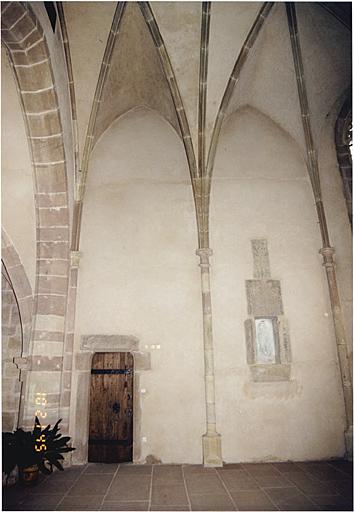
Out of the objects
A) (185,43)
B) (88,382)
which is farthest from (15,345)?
(185,43)

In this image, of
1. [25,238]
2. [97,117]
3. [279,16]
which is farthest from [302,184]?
[25,238]

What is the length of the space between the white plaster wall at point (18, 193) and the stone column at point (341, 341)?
492 centimetres

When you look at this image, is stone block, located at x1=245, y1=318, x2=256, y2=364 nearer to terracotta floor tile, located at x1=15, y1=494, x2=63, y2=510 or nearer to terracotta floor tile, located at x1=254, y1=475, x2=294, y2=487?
terracotta floor tile, located at x1=254, y1=475, x2=294, y2=487

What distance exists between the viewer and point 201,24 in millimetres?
5820

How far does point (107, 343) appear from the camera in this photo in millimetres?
5773

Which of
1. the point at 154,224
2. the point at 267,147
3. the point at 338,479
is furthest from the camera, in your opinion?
the point at 267,147

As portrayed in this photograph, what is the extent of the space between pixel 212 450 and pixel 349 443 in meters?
2.06

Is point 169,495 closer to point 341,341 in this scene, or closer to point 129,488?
point 129,488

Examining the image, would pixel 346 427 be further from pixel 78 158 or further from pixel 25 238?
pixel 78 158

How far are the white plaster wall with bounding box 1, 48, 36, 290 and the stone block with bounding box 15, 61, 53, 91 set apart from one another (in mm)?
522

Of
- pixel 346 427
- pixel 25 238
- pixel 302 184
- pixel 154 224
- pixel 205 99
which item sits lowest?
pixel 346 427

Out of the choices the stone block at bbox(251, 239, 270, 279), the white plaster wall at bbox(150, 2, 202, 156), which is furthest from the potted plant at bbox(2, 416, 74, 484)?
the white plaster wall at bbox(150, 2, 202, 156)

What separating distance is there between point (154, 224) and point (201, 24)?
11.0ft

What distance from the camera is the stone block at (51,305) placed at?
571cm
